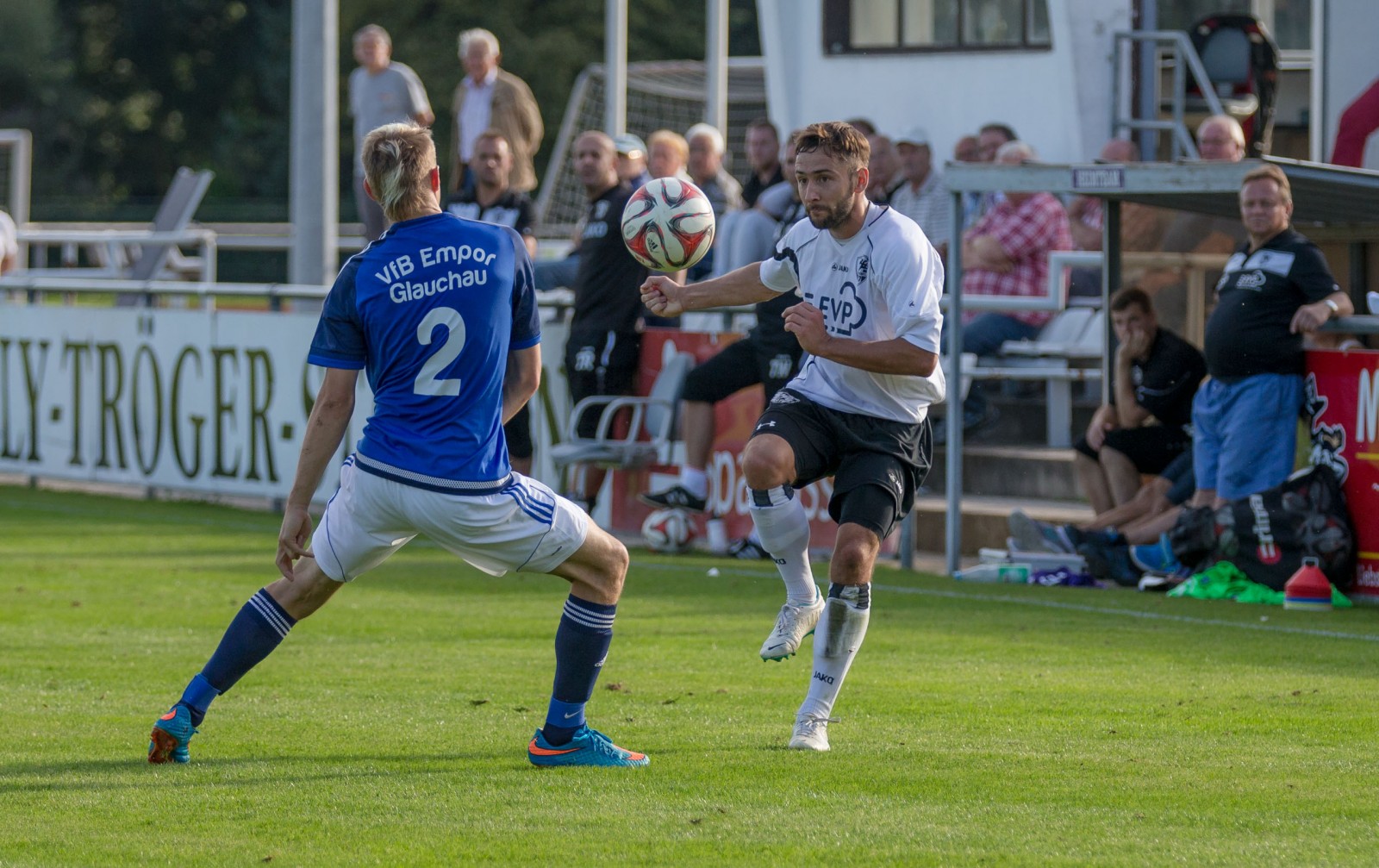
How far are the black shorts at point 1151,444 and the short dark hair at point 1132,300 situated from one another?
749mm

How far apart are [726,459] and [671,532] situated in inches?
25.1

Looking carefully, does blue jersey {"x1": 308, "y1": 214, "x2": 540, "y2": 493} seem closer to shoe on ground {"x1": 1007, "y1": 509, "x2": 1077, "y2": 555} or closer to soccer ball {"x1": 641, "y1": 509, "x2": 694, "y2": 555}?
shoe on ground {"x1": 1007, "y1": 509, "x2": 1077, "y2": 555}

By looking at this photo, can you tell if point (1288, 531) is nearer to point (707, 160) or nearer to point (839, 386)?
point (839, 386)

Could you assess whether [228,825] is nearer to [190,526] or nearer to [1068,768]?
[1068,768]

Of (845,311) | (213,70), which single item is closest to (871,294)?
(845,311)

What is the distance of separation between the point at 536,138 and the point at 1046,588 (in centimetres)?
704

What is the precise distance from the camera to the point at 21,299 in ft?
59.9

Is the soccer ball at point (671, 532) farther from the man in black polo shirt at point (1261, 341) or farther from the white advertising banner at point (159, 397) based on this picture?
the man in black polo shirt at point (1261, 341)

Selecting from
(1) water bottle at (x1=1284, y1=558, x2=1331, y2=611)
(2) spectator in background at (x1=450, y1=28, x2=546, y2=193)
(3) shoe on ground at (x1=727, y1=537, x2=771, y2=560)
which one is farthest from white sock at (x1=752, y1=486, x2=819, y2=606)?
(2) spectator in background at (x1=450, y1=28, x2=546, y2=193)

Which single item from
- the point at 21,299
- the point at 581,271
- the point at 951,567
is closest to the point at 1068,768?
the point at 951,567

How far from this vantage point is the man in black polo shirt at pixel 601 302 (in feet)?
42.9

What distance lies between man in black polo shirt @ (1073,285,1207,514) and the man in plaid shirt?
230cm

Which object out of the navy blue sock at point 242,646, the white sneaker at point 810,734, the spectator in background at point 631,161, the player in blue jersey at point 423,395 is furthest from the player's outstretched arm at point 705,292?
the spectator in background at point 631,161

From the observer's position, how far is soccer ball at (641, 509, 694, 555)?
528 inches
